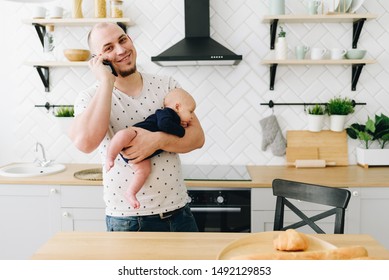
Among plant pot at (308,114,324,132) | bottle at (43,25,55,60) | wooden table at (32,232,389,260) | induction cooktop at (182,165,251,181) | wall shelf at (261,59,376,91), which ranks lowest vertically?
induction cooktop at (182,165,251,181)

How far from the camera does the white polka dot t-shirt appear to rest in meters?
1.63

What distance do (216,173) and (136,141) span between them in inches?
56.6

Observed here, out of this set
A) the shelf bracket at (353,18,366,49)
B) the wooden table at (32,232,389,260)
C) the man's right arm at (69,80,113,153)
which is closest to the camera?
the wooden table at (32,232,389,260)

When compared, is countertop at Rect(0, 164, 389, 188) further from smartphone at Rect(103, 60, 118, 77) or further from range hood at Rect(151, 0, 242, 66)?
smartphone at Rect(103, 60, 118, 77)

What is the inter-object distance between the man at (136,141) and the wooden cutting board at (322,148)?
1525mm

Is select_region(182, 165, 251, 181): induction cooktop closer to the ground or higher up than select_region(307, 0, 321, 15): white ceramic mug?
closer to the ground

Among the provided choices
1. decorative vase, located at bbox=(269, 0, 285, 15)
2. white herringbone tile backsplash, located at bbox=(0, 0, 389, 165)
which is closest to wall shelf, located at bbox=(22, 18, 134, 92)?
white herringbone tile backsplash, located at bbox=(0, 0, 389, 165)

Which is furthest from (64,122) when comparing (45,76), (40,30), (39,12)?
(39,12)

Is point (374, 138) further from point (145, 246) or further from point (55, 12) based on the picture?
point (55, 12)

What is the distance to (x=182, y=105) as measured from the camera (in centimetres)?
163

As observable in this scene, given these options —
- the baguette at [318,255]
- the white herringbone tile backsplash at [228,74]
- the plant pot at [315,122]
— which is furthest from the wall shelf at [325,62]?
the baguette at [318,255]

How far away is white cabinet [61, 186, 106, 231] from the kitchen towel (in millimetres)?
1253

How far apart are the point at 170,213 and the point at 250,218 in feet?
3.16

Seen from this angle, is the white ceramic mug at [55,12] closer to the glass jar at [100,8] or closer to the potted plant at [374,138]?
the glass jar at [100,8]
